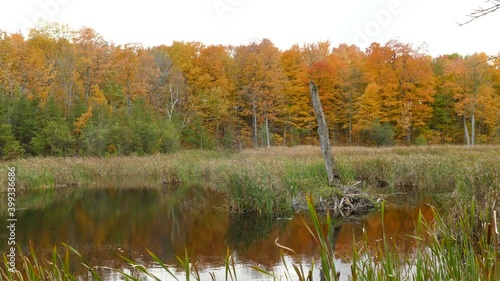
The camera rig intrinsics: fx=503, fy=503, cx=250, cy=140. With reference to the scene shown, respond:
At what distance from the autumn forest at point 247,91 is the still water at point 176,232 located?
1719 centimetres

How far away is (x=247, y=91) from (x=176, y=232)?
98.2ft

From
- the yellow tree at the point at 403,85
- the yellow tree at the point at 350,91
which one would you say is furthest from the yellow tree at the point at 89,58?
the yellow tree at the point at 403,85

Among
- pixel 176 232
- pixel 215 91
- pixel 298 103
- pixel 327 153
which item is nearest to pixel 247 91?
pixel 215 91

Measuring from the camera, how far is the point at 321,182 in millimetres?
13352

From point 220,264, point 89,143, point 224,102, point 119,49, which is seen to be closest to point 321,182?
point 220,264

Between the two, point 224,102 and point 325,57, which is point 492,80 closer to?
point 325,57

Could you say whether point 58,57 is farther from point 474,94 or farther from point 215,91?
point 474,94

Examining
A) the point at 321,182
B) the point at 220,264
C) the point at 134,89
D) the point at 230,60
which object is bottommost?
the point at 220,264

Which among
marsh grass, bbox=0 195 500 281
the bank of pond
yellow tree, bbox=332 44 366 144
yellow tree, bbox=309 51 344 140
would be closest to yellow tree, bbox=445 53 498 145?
yellow tree, bbox=332 44 366 144

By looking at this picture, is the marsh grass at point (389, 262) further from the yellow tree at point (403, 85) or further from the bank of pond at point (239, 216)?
the yellow tree at point (403, 85)

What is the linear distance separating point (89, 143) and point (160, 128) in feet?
17.9

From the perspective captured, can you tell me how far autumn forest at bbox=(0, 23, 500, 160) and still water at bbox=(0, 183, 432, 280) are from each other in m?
17.2

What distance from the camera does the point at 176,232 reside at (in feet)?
35.3

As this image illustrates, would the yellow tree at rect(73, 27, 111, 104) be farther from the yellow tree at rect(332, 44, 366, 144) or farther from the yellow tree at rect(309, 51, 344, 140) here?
the yellow tree at rect(332, 44, 366, 144)
